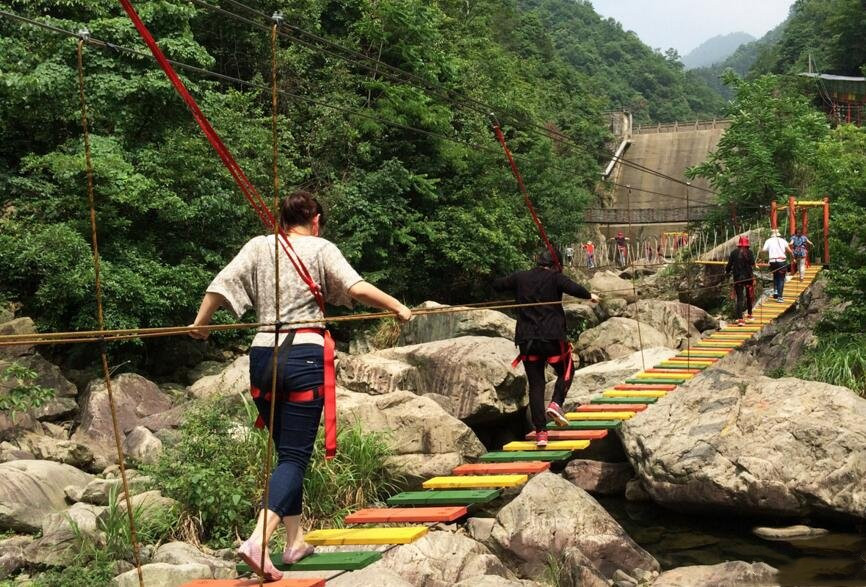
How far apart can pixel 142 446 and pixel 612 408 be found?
442 cm

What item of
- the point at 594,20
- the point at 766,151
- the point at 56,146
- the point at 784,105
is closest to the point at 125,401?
the point at 56,146

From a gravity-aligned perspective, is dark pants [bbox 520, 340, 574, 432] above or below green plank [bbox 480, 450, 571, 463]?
above

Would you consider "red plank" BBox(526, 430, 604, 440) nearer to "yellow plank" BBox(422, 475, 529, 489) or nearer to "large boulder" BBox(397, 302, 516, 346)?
"yellow plank" BBox(422, 475, 529, 489)

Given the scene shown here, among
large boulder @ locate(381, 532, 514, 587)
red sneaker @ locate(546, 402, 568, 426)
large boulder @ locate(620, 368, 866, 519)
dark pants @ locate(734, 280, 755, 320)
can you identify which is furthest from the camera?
dark pants @ locate(734, 280, 755, 320)

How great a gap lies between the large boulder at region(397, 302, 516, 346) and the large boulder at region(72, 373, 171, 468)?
394 cm

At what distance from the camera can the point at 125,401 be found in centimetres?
1113

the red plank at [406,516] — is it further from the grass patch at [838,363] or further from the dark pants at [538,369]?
the grass patch at [838,363]

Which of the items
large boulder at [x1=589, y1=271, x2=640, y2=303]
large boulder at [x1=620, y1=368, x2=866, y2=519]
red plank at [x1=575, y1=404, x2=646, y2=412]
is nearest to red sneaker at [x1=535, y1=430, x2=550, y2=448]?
large boulder at [x1=620, y1=368, x2=866, y2=519]

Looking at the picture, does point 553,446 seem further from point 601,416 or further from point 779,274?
point 779,274

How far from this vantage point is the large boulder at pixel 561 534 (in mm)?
5715

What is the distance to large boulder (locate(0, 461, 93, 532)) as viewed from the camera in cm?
682

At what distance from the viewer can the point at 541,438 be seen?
7074 mm

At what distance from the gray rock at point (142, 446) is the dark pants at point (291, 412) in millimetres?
4907

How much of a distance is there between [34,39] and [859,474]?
11661mm
